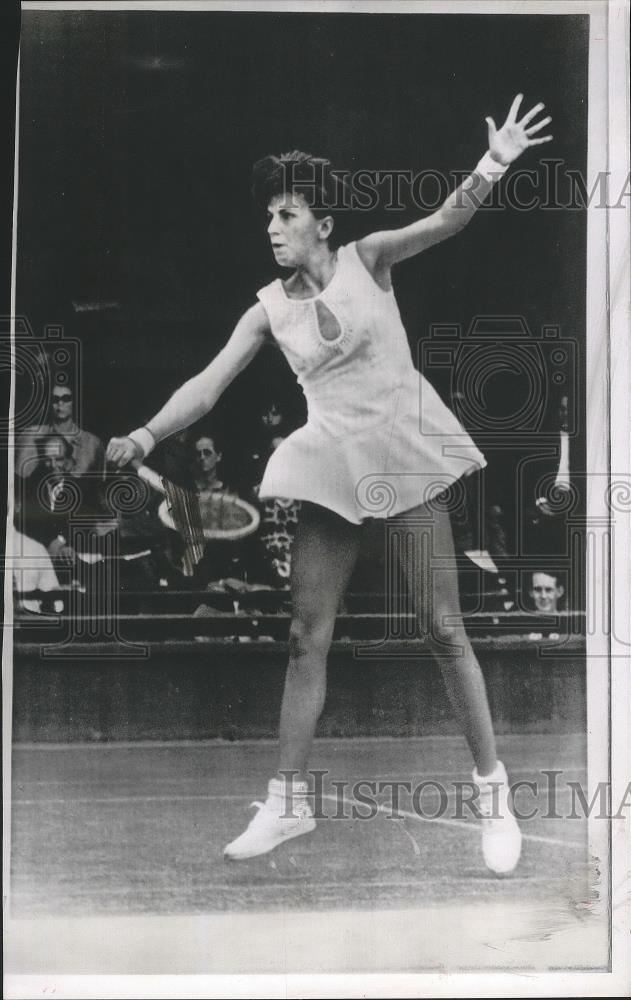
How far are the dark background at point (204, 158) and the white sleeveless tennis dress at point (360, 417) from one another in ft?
0.22

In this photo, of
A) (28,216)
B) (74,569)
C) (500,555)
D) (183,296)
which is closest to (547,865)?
(500,555)

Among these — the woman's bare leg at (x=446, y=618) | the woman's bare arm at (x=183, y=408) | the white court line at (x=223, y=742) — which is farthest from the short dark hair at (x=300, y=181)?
the white court line at (x=223, y=742)

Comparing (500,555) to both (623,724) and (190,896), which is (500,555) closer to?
(623,724)

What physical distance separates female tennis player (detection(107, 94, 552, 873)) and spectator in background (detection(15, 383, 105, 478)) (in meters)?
0.07

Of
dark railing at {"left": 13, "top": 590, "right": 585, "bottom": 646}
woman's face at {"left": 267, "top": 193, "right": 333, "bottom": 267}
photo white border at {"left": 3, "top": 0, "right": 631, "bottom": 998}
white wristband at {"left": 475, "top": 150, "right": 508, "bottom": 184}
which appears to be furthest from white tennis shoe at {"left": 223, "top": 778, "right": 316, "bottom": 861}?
white wristband at {"left": 475, "top": 150, "right": 508, "bottom": 184}

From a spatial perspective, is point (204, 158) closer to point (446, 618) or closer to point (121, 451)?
point (121, 451)

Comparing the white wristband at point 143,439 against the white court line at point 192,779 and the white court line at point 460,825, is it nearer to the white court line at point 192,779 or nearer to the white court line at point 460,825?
the white court line at point 192,779

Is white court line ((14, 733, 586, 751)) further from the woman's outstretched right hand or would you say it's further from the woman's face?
the woman's face

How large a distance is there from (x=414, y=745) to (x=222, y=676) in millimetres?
658

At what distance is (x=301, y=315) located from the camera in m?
3.07

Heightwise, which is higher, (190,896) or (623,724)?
(623,724)

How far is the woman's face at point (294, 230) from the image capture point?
10.0 ft

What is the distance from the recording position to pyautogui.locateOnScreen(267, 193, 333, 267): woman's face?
120 inches

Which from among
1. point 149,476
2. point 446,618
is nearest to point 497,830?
point 446,618
